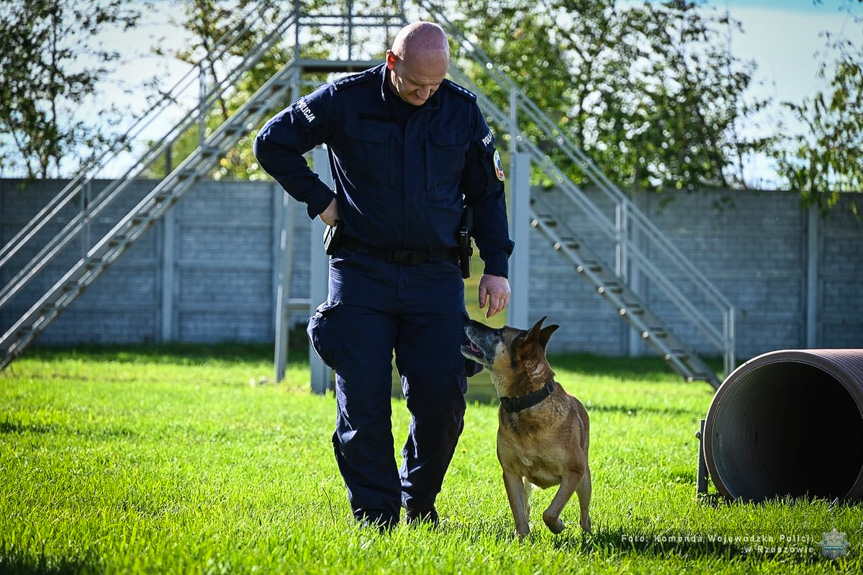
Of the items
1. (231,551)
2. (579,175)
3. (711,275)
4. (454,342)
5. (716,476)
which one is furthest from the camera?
(579,175)

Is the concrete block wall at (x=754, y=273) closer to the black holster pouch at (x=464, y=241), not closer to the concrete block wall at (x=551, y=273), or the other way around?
the concrete block wall at (x=551, y=273)

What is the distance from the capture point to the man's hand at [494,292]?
499cm

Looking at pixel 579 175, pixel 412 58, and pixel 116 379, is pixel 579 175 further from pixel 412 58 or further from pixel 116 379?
pixel 412 58

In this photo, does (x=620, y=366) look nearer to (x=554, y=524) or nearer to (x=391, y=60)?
(x=554, y=524)

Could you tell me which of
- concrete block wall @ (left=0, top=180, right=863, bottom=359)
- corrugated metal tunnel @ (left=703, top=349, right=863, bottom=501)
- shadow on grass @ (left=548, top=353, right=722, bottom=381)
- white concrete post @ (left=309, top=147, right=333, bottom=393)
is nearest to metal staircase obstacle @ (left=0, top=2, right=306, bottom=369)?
white concrete post @ (left=309, top=147, right=333, bottom=393)

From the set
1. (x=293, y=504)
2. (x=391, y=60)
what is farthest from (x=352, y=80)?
(x=293, y=504)

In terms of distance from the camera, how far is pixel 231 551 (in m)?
3.74

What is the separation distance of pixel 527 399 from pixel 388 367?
635 mm

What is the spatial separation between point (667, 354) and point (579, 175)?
800cm

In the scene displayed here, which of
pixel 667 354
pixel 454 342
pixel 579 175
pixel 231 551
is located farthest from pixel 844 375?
pixel 579 175

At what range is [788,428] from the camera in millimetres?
6562

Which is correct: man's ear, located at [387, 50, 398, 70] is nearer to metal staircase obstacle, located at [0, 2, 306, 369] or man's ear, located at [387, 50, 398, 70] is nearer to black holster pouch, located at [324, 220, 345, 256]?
black holster pouch, located at [324, 220, 345, 256]

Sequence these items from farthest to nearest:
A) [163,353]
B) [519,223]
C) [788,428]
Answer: [163,353], [519,223], [788,428]

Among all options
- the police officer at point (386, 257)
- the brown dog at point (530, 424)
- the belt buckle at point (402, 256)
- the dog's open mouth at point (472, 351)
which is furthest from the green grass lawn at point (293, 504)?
the belt buckle at point (402, 256)
